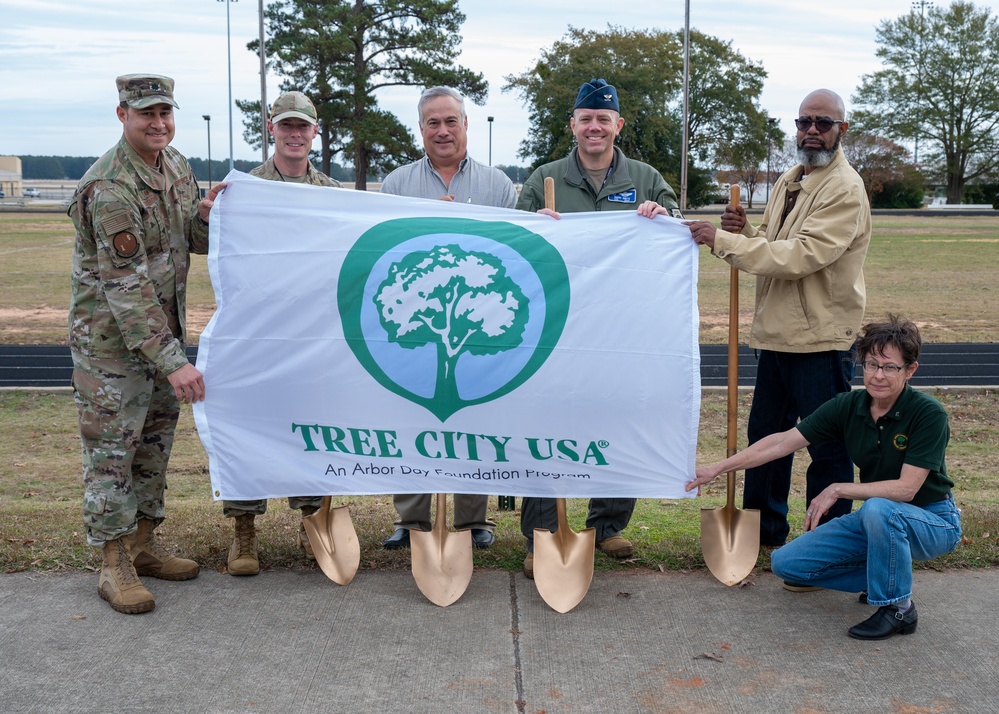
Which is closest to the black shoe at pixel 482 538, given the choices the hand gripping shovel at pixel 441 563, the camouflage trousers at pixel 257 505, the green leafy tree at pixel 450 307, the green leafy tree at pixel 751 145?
the hand gripping shovel at pixel 441 563

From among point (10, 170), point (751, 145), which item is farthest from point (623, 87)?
point (10, 170)

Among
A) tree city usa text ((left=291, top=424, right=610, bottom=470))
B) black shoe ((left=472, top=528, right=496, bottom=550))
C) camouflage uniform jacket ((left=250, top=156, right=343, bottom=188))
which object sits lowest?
black shoe ((left=472, top=528, right=496, bottom=550))

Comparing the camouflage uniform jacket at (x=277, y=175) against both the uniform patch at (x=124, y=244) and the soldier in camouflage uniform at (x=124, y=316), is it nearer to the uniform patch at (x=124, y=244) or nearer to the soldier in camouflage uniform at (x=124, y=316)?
the soldier in camouflage uniform at (x=124, y=316)

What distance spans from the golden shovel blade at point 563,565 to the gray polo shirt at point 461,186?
5.35 ft

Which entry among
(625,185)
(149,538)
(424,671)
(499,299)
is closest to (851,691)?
(424,671)

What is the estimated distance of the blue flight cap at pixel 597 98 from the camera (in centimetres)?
468

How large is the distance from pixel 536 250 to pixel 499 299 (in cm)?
27

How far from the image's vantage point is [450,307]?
4.39 m

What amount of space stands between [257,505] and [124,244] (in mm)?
1316

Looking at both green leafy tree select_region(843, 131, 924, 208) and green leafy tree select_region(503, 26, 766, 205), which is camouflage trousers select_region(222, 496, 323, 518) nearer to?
green leafy tree select_region(503, 26, 766, 205)

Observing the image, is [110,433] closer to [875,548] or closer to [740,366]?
[875,548]

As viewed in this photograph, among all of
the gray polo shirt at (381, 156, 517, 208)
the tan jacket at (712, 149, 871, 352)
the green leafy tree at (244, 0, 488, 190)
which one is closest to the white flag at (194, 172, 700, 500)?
the tan jacket at (712, 149, 871, 352)

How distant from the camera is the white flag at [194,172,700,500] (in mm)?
4375

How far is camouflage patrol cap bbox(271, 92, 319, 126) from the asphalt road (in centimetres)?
635
